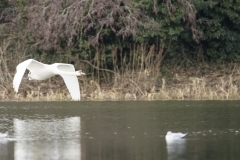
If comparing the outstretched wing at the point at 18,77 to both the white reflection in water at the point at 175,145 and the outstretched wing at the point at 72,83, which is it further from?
the white reflection in water at the point at 175,145

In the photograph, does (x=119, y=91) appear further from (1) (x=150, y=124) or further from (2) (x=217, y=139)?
(2) (x=217, y=139)

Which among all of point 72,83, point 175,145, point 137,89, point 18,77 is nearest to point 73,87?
point 72,83

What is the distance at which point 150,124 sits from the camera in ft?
39.5

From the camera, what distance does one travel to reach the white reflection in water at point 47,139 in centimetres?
924

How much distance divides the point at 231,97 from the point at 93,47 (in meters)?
4.32

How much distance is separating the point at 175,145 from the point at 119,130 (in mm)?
1801

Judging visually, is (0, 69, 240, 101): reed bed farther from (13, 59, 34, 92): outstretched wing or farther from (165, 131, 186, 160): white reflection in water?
(165, 131, 186, 160): white reflection in water

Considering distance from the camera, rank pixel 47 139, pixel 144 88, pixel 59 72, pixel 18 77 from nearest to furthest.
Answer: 1. pixel 47 139
2. pixel 18 77
3. pixel 59 72
4. pixel 144 88

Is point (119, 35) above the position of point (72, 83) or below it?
above

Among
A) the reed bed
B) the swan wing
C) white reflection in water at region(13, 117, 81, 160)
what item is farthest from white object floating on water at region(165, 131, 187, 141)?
the reed bed

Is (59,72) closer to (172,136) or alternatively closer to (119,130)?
(119,130)

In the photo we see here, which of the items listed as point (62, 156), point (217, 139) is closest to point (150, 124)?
point (217, 139)

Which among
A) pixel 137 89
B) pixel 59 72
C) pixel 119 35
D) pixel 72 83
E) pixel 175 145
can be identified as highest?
pixel 119 35

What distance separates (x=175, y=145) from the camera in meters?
9.70
